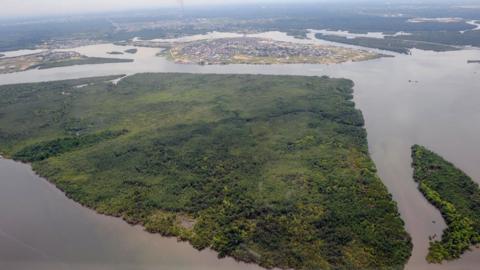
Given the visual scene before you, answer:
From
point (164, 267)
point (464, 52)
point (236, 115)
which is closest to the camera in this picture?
point (164, 267)

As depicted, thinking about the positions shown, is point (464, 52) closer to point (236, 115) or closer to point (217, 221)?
point (236, 115)

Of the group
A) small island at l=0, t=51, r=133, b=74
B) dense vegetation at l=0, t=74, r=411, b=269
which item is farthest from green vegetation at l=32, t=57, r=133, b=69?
dense vegetation at l=0, t=74, r=411, b=269

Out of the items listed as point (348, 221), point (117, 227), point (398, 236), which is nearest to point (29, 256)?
point (117, 227)

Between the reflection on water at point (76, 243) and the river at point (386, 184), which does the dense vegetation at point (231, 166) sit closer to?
the reflection on water at point (76, 243)

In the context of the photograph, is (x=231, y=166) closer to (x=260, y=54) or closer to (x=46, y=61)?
(x=260, y=54)

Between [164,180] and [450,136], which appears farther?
[450,136]

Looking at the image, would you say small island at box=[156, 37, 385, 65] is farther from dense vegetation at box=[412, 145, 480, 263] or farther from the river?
dense vegetation at box=[412, 145, 480, 263]
